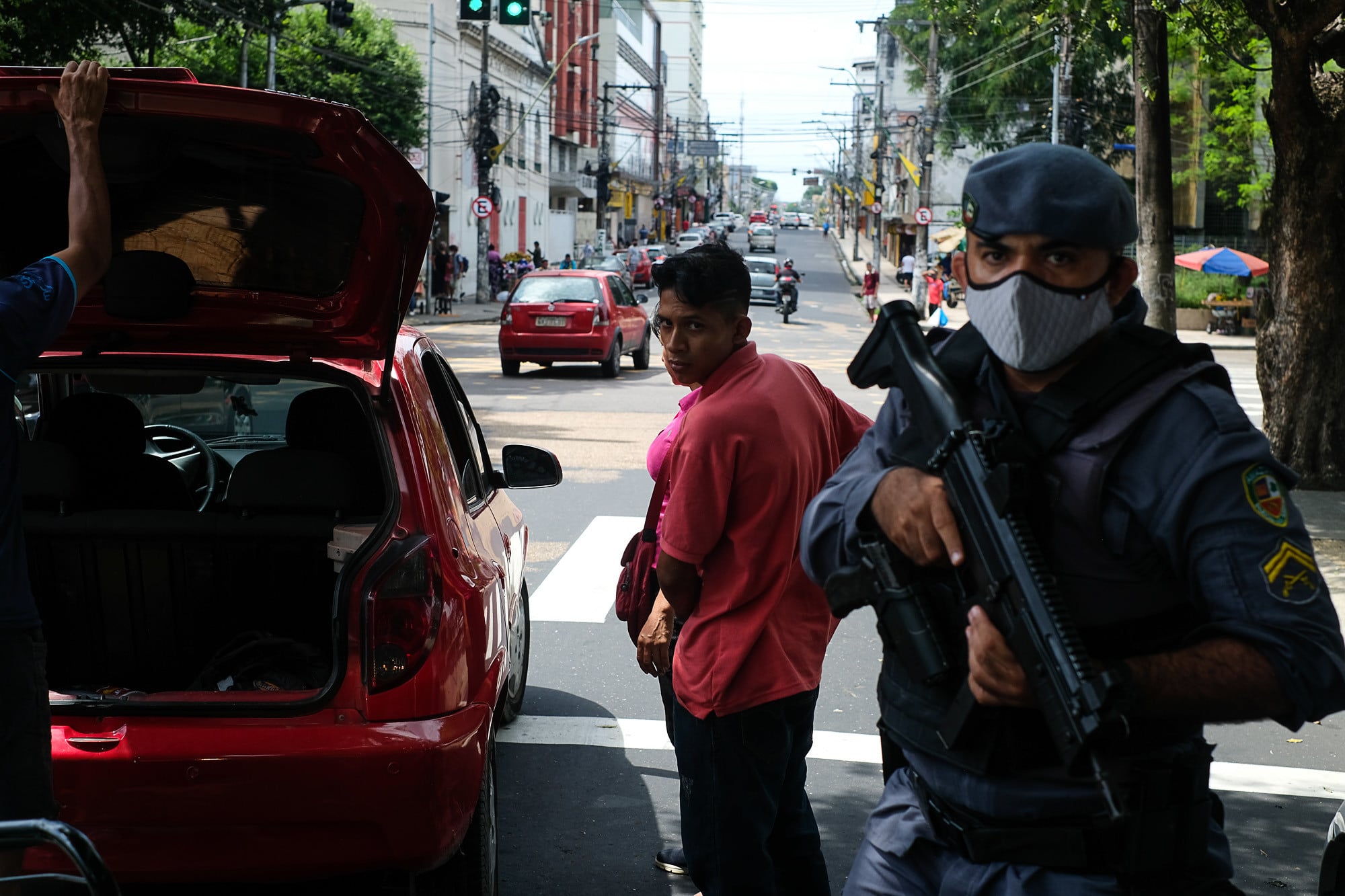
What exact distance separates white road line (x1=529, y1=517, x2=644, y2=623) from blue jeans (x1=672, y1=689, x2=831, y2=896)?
3777 millimetres

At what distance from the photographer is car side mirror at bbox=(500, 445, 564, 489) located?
5.16 meters

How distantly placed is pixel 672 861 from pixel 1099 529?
280cm

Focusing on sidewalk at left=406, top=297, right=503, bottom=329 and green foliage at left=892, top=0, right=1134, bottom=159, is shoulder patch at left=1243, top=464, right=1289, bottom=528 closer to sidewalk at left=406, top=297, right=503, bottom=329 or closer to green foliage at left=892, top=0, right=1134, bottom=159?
sidewalk at left=406, top=297, right=503, bottom=329

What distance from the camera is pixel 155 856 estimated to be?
323cm

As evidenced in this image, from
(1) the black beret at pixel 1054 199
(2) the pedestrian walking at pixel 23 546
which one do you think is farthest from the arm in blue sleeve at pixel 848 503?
(2) the pedestrian walking at pixel 23 546

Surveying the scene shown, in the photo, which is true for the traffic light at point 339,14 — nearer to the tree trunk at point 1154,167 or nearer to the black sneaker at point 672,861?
the tree trunk at point 1154,167

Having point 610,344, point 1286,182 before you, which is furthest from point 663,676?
point 610,344

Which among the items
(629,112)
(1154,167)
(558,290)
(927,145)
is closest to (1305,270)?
(1154,167)

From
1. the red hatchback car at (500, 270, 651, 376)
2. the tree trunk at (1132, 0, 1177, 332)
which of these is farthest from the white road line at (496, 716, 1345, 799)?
the red hatchback car at (500, 270, 651, 376)

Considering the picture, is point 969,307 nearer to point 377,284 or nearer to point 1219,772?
point 377,284

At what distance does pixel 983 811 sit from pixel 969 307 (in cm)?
74

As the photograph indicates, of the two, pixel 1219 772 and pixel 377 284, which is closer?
pixel 377 284

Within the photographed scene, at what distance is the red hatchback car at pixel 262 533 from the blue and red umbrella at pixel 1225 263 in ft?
108

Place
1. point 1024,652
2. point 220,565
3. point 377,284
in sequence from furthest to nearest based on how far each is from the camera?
point 220,565, point 377,284, point 1024,652
